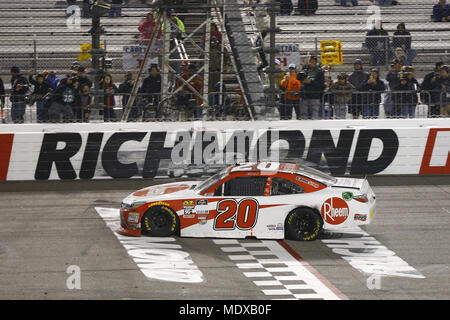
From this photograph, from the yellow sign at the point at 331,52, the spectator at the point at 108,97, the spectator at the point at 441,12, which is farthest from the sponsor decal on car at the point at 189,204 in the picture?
the spectator at the point at 441,12

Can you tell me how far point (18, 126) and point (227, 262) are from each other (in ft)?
23.2

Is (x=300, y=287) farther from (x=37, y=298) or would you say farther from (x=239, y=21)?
(x=239, y=21)

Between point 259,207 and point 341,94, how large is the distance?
579 cm

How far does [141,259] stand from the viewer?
38.5ft

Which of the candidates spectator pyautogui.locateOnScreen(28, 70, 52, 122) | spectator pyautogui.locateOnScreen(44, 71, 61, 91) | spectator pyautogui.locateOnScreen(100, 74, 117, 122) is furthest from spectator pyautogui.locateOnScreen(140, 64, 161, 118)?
spectator pyautogui.locateOnScreen(44, 71, 61, 91)

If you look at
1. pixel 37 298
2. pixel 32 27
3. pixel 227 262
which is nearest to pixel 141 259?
pixel 227 262

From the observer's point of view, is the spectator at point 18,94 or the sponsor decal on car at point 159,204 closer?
the sponsor decal on car at point 159,204

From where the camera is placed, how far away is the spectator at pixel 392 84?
1748 centimetres

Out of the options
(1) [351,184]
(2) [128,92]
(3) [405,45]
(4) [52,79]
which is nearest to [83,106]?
(2) [128,92]

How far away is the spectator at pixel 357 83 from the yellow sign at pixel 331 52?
0.41 meters

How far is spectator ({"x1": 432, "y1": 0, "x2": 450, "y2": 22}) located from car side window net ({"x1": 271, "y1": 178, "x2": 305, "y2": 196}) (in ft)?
32.6

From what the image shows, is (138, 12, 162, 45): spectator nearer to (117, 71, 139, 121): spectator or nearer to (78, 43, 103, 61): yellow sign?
(117, 71, 139, 121): spectator

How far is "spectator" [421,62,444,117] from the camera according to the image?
17438 mm

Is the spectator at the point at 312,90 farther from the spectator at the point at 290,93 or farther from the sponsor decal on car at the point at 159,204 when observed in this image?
the sponsor decal on car at the point at 159,204
